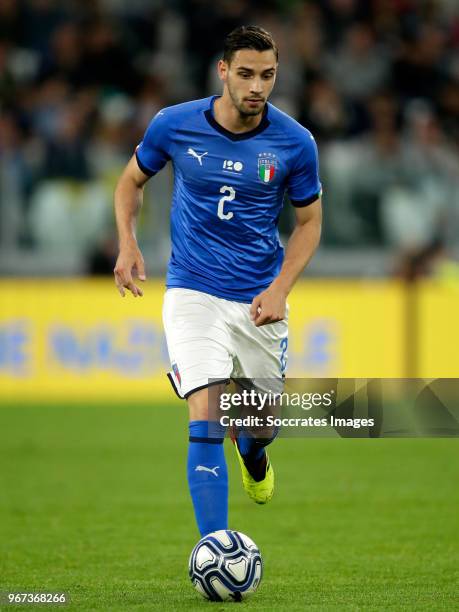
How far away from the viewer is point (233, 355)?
21.0ft

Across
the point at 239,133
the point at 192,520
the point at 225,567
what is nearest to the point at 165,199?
the point at 192,520

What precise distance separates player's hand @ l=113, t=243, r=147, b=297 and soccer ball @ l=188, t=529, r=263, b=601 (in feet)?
3.69

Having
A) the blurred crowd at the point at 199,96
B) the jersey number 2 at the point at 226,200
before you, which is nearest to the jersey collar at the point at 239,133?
the jersey number 2 at the point at 226,200

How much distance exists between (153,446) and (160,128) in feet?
19.7

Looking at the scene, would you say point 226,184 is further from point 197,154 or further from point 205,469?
point 205,469

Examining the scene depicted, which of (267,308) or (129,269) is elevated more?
(129,269)

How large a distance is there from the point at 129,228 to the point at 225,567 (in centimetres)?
162

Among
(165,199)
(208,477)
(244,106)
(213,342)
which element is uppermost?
(244,106)

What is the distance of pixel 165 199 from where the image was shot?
50.8ft

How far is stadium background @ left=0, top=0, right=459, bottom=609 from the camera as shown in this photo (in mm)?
15250

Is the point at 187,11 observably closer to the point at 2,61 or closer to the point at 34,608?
the point at 2,61

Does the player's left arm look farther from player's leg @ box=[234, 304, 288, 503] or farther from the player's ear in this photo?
the player's ear

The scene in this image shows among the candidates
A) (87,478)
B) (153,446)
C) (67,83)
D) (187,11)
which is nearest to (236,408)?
(87,478)

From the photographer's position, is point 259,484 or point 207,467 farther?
point 259,484
